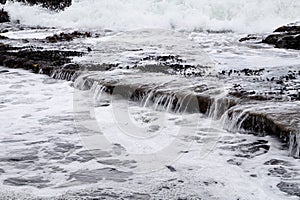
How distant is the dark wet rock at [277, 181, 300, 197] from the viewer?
367 centimetres

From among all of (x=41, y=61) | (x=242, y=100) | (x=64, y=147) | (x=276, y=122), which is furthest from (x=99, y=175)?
(x=41, y=61)

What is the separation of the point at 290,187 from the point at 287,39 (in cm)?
960

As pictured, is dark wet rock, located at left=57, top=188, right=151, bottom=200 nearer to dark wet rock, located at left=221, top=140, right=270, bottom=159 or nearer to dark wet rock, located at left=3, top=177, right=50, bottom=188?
dark wet rock, located at left=3, top=177, right=50, bottom=188

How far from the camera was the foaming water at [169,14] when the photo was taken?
70.4ft

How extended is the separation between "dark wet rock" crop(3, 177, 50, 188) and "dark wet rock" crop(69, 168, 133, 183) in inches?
10.9

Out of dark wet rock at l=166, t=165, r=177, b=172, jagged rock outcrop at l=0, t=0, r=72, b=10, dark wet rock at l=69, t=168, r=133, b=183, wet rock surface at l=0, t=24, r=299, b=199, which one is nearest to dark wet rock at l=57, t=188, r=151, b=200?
wet rock surface at l=0, t=24, r=299, b=199

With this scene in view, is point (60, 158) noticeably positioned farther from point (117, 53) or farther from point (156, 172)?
point (117, 53)

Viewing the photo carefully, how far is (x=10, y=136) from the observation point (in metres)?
5.33

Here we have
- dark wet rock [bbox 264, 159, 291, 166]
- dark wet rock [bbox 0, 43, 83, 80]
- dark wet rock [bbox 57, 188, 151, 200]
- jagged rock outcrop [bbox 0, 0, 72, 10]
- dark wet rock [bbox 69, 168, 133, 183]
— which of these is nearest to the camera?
dark wet rock [bbox 57, 188, 151, 200]

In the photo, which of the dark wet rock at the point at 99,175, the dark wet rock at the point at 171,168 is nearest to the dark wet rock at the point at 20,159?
the dark wet rock at the point at 99,175

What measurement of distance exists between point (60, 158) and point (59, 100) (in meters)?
2.95

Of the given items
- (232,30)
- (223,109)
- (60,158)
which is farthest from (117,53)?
(232,30)

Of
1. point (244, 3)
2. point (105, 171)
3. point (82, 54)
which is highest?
point (244, 3)

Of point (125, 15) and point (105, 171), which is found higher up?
point (125, 15)
